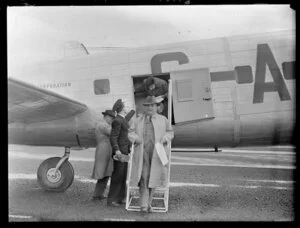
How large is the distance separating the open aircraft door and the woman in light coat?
61 centimetres

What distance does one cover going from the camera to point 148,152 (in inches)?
245

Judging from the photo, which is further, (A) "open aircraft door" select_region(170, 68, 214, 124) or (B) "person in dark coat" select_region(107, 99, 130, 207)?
(A) "open aircraft door" select_region(170, 68, 214, 124)

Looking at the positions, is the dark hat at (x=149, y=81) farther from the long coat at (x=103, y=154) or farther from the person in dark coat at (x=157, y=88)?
the long coat at (x=103, y=154)

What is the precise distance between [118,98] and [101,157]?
1132mm

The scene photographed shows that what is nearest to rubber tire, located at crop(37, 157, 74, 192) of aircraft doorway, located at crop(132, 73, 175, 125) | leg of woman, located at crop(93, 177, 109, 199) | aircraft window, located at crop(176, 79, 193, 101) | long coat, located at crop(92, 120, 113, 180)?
leg of woman, located at crop(93, 177, 109, 199)

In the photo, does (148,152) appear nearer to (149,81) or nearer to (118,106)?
(118,106)

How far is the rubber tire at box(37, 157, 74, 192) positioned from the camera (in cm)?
745

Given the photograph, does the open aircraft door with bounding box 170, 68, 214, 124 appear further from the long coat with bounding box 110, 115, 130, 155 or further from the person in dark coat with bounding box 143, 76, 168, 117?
the long coat with bounding box 110, 115, 130, 155

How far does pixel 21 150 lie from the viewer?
27.1 feet

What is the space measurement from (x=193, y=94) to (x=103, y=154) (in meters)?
1.96

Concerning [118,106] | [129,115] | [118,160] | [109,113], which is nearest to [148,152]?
[118,160]

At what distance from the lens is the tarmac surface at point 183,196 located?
20.7ft

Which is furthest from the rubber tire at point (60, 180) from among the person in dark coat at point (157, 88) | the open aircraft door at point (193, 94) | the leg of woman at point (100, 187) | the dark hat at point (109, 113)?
the open aircraft door at point (193, 94)

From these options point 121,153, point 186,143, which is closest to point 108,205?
point 121,153
